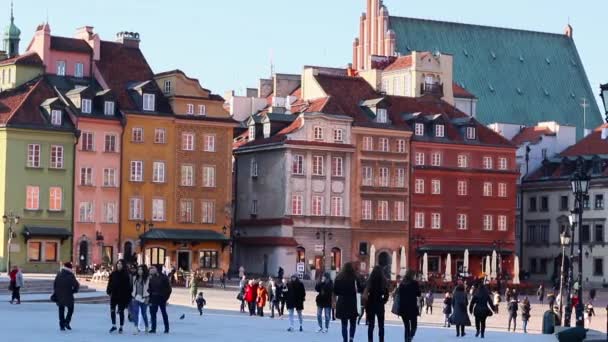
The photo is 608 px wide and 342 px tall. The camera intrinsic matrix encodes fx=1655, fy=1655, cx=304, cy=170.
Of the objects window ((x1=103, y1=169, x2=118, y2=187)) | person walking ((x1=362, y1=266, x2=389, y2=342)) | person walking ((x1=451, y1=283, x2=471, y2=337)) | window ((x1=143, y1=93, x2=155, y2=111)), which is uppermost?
window ((x1=143, y1=93, x2=155, y2=111))

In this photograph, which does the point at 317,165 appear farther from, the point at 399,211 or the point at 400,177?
the point at 399,211

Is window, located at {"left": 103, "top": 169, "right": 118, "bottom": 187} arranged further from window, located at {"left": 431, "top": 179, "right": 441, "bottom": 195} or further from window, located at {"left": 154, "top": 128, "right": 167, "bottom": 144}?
window, located at {"left": 431, "top": 179, "right": 441, "bottom": 195}

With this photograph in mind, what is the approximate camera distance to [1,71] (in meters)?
90.9

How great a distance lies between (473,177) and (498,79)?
28288 mm

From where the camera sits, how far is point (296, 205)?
309ft

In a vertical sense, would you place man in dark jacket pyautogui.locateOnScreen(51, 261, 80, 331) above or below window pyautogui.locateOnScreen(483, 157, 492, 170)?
below

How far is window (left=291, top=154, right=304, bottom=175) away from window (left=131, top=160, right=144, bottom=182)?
861 centimetres

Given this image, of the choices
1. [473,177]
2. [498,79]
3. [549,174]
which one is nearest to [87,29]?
[473,177]

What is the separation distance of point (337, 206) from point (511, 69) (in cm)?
3777

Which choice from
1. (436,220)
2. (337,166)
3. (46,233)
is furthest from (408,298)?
(436,220)

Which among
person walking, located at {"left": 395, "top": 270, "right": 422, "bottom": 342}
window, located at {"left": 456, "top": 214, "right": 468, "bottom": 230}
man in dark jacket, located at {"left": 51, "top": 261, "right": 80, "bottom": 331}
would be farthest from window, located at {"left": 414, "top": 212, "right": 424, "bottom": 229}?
person walking, located at {"left": 395, "top": 270, "right": 422, "bottom": 342}

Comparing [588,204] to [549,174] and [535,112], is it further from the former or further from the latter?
[535,112]

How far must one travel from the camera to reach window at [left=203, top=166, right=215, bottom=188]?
9300 cm

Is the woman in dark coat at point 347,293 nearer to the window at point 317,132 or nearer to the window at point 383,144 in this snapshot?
the window at point 317,132
